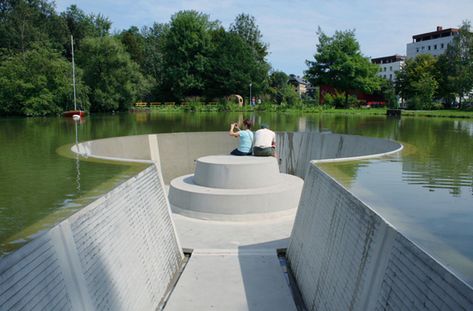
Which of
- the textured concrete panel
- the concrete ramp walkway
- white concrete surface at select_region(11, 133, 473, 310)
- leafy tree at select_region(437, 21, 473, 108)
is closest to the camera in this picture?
white concrete surface at select_region(11, 133, 473, 310)

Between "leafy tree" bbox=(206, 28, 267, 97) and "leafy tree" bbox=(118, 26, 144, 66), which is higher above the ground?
"leafy tree" bbox=(118, 26, 144, 66)

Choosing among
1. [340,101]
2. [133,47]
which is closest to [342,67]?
[340,101]

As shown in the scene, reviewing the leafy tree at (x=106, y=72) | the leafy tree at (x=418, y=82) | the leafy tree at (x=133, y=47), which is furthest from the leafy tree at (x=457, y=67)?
the leafy tree at (x=133, y=47)

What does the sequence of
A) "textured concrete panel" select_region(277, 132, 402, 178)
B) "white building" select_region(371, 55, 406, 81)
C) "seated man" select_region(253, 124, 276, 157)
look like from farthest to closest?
"white building" select_region(371, 55, 406, 81) < "textured concrete panel" select_region(277, 132, 402, 178) < "seated man" select_region(253, 124, 276, 157)

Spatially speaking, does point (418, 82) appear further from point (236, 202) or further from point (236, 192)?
point (236, 202)

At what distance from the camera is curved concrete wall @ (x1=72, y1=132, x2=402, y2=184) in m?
15.4

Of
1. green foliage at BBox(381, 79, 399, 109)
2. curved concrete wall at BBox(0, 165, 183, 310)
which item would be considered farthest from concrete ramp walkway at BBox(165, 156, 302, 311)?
green foliage at BBox(381, 79, 399, 109)

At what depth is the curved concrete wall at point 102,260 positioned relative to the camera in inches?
120

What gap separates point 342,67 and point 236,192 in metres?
38.7

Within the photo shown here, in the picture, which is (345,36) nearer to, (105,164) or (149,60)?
(149,60)

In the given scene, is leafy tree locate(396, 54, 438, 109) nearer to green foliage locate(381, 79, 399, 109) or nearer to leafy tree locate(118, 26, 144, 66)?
green foliage locate(381, 79, 399, 109)

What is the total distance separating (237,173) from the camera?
10.1 meters

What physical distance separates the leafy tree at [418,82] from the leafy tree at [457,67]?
1.25 metres

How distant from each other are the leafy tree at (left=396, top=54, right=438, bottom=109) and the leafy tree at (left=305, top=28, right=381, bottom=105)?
13.1 feet
